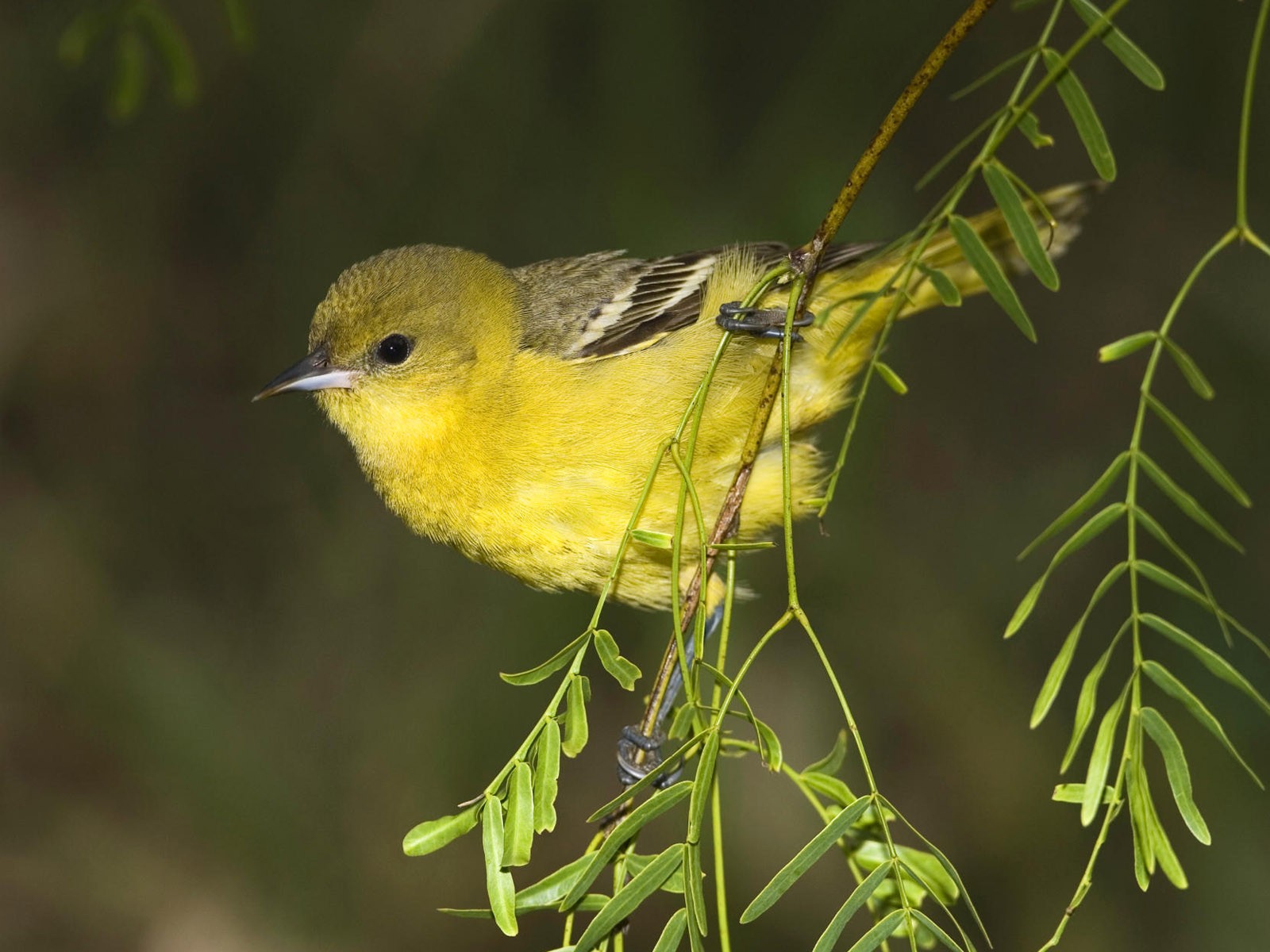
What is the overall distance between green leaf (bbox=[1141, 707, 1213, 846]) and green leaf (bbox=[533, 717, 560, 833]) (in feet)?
2.36

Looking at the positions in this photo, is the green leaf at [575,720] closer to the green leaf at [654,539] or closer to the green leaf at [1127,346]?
the green leaf at [654,539]

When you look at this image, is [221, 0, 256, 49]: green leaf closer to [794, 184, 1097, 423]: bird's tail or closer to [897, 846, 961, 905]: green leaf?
[794, 184, 1097, 423]: bird's tail

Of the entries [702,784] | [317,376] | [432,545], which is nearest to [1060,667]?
[702,784]

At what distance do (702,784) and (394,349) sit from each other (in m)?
1.90

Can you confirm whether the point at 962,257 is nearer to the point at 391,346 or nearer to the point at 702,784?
the point at 391,346

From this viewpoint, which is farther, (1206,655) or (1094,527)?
(1094,527)

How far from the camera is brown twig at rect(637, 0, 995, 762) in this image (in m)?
1.66

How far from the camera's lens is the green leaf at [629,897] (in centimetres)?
165

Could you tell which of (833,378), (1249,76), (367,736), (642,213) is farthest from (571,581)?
(367,736)

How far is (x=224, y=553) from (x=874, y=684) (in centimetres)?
298

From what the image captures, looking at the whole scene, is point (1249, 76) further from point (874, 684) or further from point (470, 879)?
point (470, 879)

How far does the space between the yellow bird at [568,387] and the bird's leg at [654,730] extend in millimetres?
381

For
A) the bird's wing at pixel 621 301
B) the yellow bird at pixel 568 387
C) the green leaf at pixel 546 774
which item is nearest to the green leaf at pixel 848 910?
the green leaf at pixel 546 774

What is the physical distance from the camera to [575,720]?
5.76 ft
